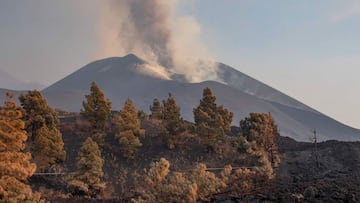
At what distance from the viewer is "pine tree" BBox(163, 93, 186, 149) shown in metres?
36.4

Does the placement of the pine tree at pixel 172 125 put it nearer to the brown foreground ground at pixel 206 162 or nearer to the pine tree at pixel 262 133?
the brown foreground ground at pixel 206 162

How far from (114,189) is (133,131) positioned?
681cm

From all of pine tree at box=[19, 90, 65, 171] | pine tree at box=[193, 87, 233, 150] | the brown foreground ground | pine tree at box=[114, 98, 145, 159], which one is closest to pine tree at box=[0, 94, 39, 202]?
the brown foreground ground

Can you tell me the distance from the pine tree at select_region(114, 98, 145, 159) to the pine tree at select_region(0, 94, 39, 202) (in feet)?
51.0

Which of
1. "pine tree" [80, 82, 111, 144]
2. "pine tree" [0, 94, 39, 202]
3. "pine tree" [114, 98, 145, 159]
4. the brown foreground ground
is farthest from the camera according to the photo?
"pine tree" [80, 82, 111, 144]

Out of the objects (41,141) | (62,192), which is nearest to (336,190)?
(62,192)

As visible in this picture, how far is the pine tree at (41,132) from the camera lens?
2902 centimetres

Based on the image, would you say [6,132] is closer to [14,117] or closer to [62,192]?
[14,117]

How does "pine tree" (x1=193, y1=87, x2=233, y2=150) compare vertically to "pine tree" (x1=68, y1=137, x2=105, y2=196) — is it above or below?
above

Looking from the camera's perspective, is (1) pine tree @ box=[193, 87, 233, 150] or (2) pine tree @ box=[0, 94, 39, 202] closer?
(2) pine tree @ box=[0, 94, 39, 202]

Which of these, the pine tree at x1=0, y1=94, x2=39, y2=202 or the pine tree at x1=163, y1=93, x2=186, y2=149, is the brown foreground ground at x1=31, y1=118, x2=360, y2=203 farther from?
the pine tree at x1=0, y1=94, x2=39, y2=202

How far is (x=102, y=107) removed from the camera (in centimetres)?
3547

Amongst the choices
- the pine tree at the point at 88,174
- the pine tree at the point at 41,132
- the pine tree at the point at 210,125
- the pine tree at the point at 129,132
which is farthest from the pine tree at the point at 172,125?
the pine tree at the point at 88,174

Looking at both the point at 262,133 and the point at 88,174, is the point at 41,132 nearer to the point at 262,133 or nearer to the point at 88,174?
the point at 88,174
